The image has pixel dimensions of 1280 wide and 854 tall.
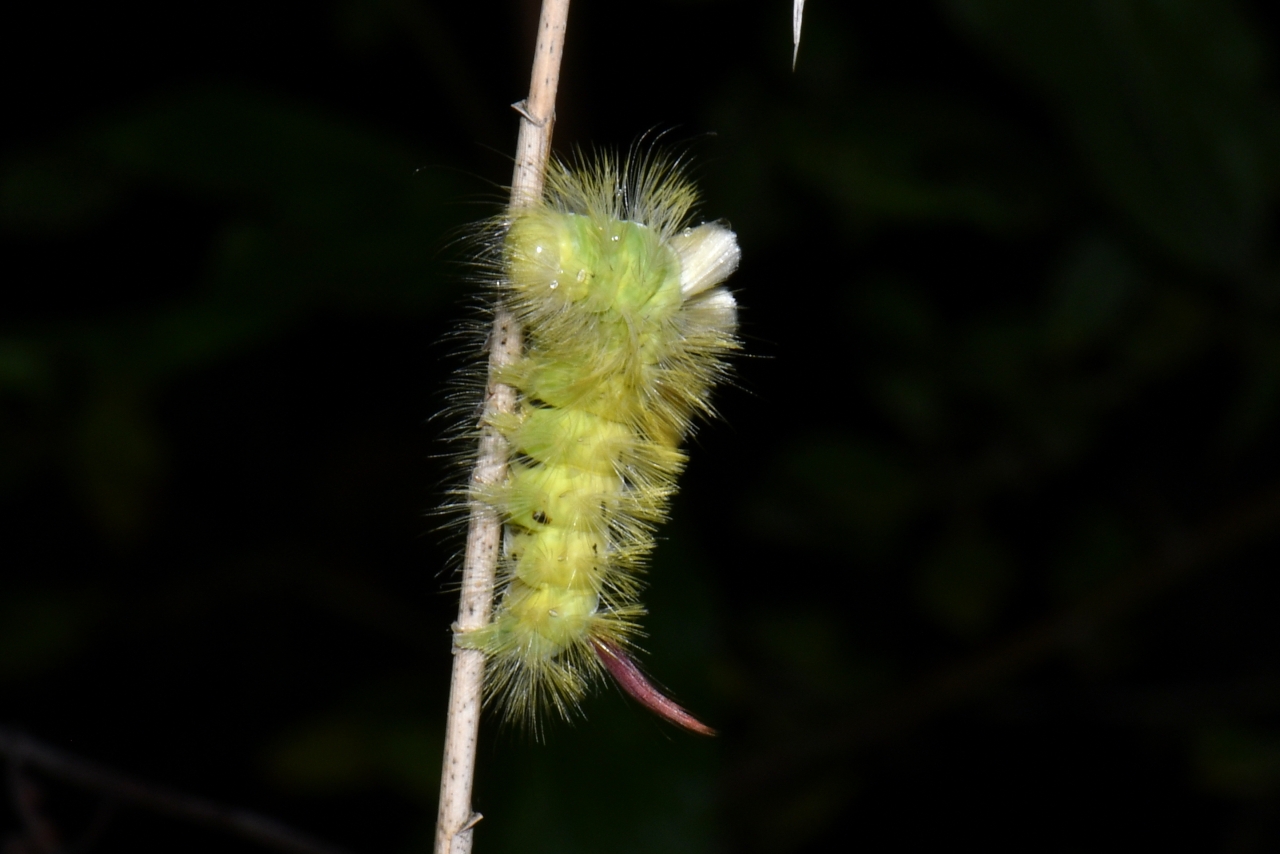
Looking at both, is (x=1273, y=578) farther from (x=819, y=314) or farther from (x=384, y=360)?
(x=384, y=360)

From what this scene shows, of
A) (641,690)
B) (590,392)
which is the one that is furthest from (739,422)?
(641,690)

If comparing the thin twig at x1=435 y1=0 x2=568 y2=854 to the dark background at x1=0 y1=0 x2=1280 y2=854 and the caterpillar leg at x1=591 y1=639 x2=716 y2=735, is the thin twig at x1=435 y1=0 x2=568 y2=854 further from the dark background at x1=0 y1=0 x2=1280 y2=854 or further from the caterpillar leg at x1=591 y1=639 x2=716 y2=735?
the dark background at x1=0 y1=0 x2=1280 y2=854

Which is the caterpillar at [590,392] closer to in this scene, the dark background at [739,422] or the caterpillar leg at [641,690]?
the caterpillar leg at [641,690]

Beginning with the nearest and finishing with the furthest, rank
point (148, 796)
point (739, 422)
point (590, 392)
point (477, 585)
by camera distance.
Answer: point (477, 585) < point (590, 392) < point (148, 796) < point (739, 422)

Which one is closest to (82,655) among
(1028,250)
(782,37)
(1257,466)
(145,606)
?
(145,606)

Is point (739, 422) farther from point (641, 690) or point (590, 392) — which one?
point (641, 690)

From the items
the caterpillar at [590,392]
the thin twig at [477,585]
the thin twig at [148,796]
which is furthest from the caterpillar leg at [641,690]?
the thin twig at [148,796]
